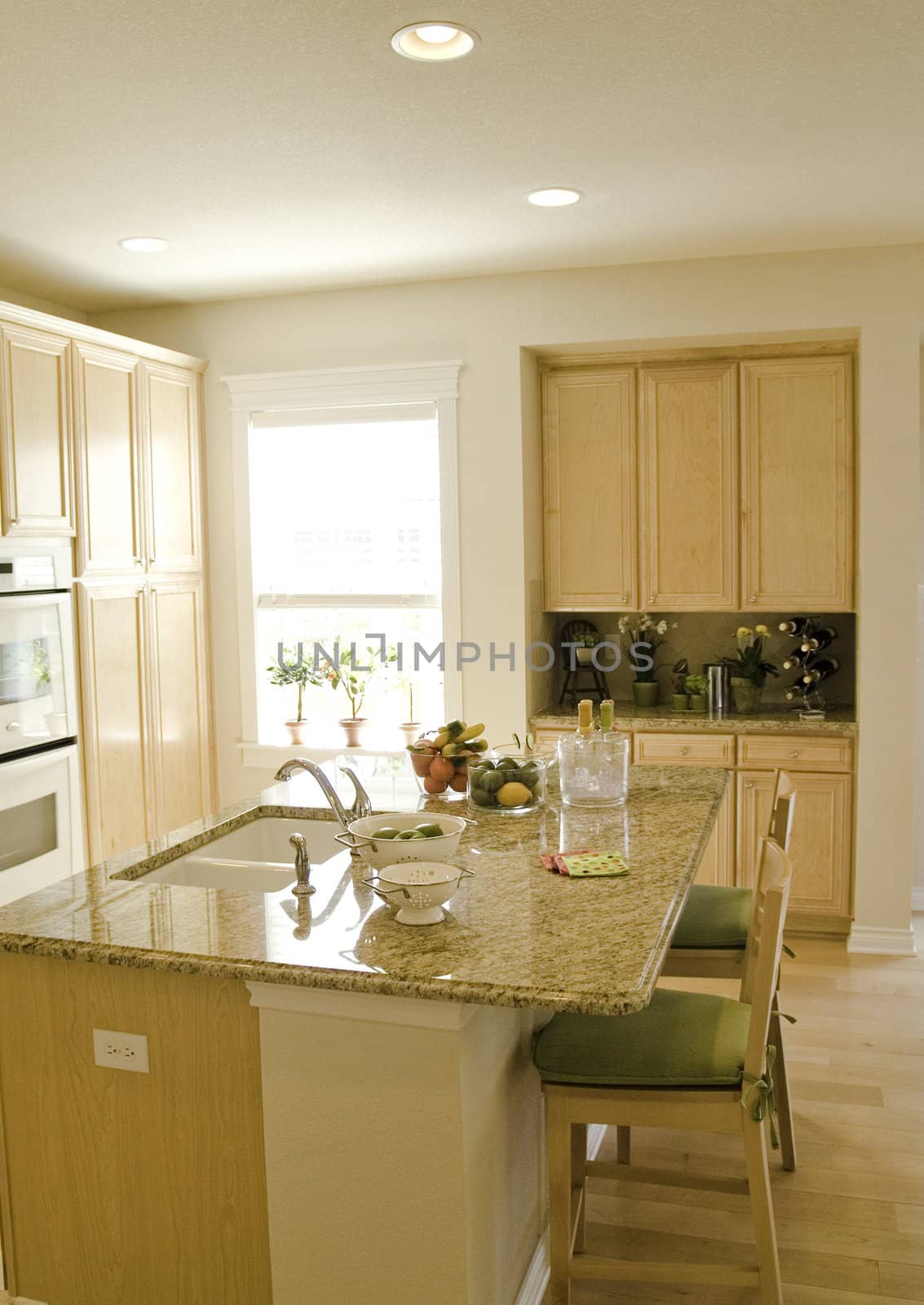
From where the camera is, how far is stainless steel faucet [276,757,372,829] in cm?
244

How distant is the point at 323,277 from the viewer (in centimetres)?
457

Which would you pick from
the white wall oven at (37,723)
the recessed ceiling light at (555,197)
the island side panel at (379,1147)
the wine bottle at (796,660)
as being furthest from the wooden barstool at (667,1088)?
the wine bottle at (796,660)

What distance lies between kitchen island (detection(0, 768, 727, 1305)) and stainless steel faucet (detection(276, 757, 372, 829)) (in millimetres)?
188

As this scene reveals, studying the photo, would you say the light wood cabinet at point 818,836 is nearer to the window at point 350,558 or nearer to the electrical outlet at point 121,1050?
the window at point 350,558

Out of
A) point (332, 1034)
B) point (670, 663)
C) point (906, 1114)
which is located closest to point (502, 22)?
point (332, 1034)

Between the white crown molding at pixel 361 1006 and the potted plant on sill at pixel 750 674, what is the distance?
10.3 ft

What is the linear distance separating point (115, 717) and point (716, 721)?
2350 mm

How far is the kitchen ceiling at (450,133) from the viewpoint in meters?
2.40

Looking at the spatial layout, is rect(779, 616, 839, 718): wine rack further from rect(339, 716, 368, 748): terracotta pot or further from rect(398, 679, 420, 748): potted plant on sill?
rect(339, 716, 368, 748): terracotta pot

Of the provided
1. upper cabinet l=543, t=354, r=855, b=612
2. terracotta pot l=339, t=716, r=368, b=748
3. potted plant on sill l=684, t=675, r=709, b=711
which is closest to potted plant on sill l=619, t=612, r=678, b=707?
potted plant on sill l=684, t=675, r=709, b=711

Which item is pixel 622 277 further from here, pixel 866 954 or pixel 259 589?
pixel 866 954

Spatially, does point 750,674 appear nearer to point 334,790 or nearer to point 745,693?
point 745,693

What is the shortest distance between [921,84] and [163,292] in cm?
311

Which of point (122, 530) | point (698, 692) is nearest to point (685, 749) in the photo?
point (698, 692)
